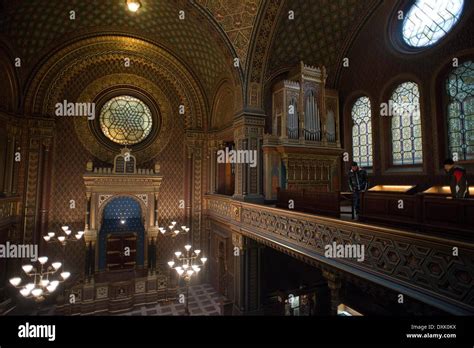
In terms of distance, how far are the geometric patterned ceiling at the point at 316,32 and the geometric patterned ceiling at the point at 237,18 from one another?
890mm

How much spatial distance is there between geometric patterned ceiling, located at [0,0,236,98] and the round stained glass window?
281cm

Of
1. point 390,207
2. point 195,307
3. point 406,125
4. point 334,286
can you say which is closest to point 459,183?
point 390,207

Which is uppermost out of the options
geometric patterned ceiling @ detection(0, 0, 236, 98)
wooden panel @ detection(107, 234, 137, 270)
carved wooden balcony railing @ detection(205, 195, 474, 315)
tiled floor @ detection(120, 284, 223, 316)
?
geometric patterned ceiling @ detection(0, 0, 236, 98)

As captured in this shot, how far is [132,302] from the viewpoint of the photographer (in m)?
9.83

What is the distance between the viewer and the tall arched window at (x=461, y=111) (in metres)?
6.73

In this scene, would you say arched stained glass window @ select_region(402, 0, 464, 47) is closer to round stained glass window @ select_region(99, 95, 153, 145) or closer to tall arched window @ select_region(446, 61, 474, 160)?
tall arched window @ select_region(446, 61, 474, 160)

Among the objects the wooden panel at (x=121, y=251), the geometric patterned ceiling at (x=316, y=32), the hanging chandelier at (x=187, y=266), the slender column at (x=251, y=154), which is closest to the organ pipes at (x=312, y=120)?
the slender column at (x=251, y=154)

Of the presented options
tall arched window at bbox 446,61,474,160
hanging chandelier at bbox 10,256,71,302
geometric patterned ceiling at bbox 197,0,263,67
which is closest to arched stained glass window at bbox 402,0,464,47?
tall arched window at bbox 446,61,474,160

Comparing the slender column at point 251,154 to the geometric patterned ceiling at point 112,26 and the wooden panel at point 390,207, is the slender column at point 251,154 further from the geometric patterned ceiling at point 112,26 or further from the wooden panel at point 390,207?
the wooden panel at point 390,207

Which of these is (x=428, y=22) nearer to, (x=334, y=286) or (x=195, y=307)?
(x=334, y=286)

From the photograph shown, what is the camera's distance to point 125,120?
456 inches

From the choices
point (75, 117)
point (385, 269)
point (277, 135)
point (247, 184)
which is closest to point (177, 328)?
point (385, 269)

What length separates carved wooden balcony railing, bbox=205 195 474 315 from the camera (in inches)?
128

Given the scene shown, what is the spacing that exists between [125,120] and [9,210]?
5401mm
